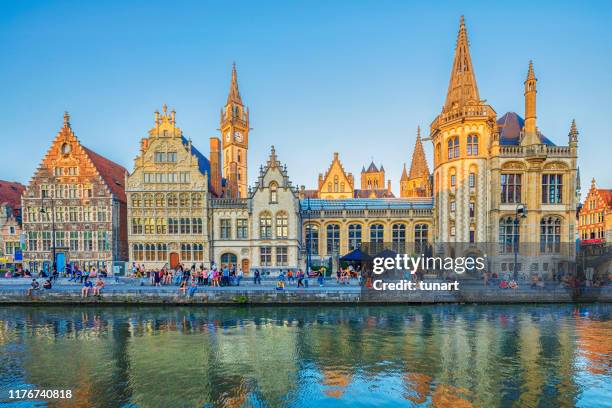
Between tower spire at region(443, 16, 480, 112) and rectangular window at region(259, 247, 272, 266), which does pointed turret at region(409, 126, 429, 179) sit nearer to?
tower spire at region(443, 16, 480, 112)

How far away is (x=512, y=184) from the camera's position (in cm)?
3619

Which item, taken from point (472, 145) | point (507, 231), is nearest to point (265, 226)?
point (472, 145)

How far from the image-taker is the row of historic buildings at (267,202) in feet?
117

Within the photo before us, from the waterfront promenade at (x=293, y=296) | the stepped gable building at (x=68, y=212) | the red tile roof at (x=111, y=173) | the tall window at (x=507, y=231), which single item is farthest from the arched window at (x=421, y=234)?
the red tile roof at (x=111, y=173)

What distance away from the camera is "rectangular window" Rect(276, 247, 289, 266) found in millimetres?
37500

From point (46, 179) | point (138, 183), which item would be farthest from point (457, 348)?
point (46, 179)

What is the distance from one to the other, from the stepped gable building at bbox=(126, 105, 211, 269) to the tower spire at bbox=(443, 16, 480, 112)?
97.4 ft

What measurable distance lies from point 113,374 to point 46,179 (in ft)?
112

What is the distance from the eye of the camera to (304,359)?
1457 cm

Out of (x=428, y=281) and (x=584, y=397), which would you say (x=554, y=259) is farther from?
(x=584, y=397)

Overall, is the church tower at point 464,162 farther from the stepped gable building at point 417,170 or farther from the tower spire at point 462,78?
the stepped gable building at point 417,170

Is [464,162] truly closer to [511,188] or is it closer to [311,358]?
[511,188]

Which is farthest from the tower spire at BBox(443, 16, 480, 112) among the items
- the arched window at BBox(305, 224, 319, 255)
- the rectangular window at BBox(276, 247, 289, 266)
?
the rectangular window at BBox(276, 247, 289, 266)

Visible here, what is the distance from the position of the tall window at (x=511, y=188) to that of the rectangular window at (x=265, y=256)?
2588cm
